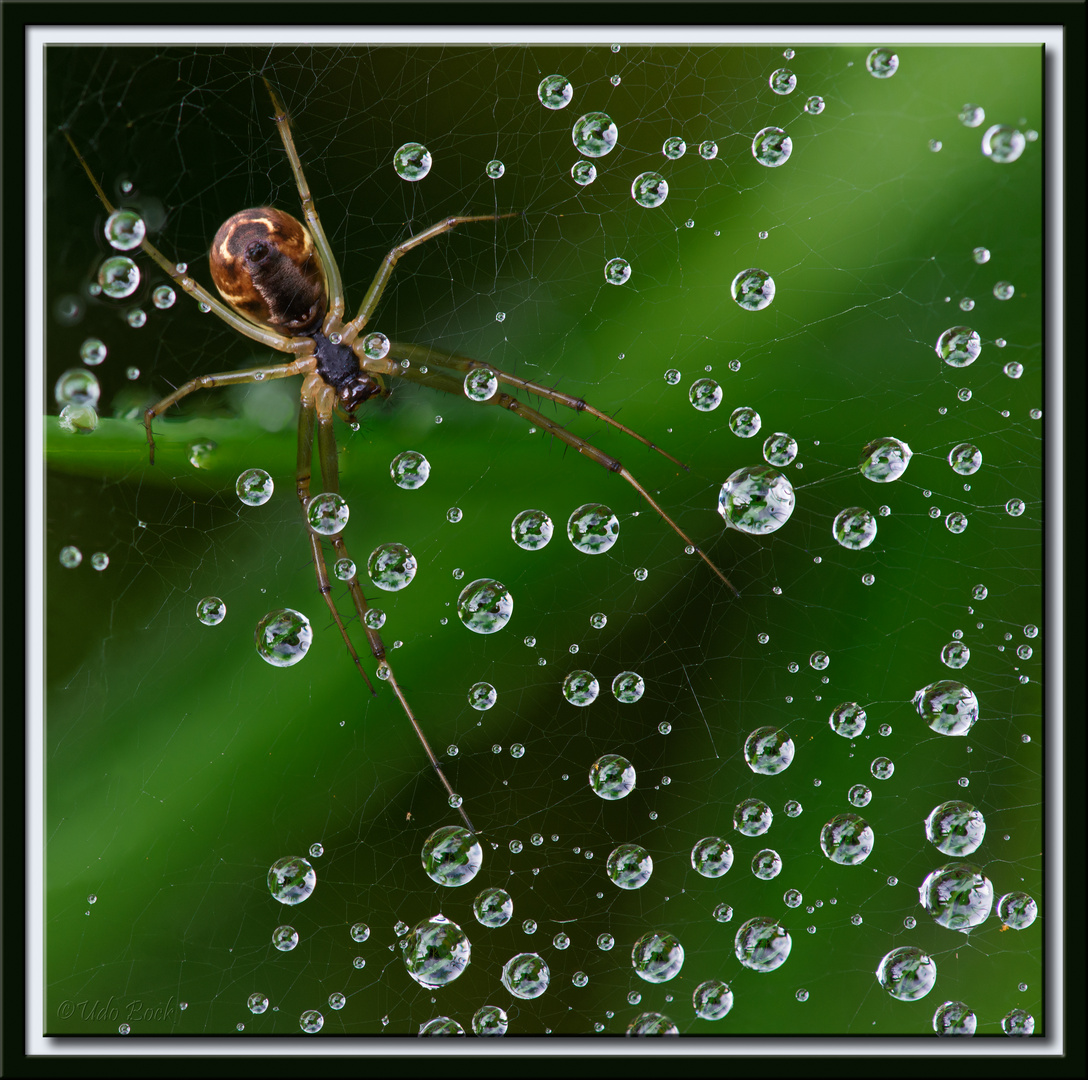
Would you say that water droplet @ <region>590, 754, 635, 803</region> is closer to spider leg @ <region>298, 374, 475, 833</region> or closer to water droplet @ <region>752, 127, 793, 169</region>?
spider leg @ <region>298, 374, 475, 833</region>

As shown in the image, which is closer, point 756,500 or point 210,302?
point 756,500

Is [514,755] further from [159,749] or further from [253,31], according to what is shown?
[253,31]

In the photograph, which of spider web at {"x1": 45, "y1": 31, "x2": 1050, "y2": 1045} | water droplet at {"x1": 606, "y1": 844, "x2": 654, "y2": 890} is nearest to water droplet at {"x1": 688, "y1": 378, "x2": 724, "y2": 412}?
spider web at {"x1": 45, "y1": 31, "x2": 1050, "y2": 1045}

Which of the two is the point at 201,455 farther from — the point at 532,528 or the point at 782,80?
the point at 782,80

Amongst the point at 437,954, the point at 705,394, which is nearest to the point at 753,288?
the point at 705,394

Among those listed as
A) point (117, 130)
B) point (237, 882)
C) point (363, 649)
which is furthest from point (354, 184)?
point (237, 882)

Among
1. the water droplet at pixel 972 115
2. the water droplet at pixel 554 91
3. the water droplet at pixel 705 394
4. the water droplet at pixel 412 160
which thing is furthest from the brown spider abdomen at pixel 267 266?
the water droplet at pixel 972 115
